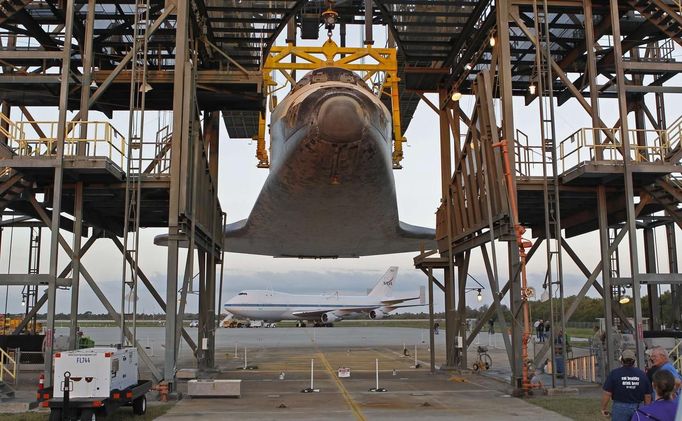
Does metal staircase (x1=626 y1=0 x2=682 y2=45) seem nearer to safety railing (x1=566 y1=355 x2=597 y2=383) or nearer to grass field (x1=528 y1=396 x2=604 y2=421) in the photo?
safety railing (x1=566 y1=355 x2=597 y2=383)

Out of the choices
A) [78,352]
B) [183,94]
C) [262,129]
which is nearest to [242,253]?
[262,129]

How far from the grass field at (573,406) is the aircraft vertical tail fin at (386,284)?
72.5 meters

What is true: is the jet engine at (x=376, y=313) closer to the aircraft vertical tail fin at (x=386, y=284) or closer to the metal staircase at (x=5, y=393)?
the aircraft vertical tail fin at (x=386, y=284)

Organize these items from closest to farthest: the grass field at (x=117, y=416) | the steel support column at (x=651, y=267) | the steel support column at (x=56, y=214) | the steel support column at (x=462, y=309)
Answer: the grass field at (x=117, y=416), the steel support column at (x=56, y=214), the steel support column at (x=462, y=309), the steel support column at (x=651, y=267)

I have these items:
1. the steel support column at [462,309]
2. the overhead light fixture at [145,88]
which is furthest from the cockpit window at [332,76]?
the steel support column at [462,309]

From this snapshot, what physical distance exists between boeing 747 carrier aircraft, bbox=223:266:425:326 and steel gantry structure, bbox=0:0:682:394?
53779 millimetres

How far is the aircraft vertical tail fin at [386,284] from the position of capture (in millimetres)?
87062

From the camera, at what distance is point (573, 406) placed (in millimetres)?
13352

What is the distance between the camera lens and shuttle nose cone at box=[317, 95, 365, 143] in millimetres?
15219

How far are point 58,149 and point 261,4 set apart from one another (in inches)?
313

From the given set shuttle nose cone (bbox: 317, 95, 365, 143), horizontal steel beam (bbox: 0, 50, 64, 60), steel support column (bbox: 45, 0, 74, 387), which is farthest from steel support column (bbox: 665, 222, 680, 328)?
horizontal steel beam (bbox: 0, 50, 64, 60)

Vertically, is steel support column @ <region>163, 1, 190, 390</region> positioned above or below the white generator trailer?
above

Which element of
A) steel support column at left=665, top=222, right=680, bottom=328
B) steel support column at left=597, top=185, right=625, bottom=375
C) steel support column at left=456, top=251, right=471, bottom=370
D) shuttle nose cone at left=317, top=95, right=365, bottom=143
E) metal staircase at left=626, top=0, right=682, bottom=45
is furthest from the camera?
steel support column at left=665, top=222, right=680, bottom=328

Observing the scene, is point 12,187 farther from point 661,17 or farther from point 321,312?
point 321,312
